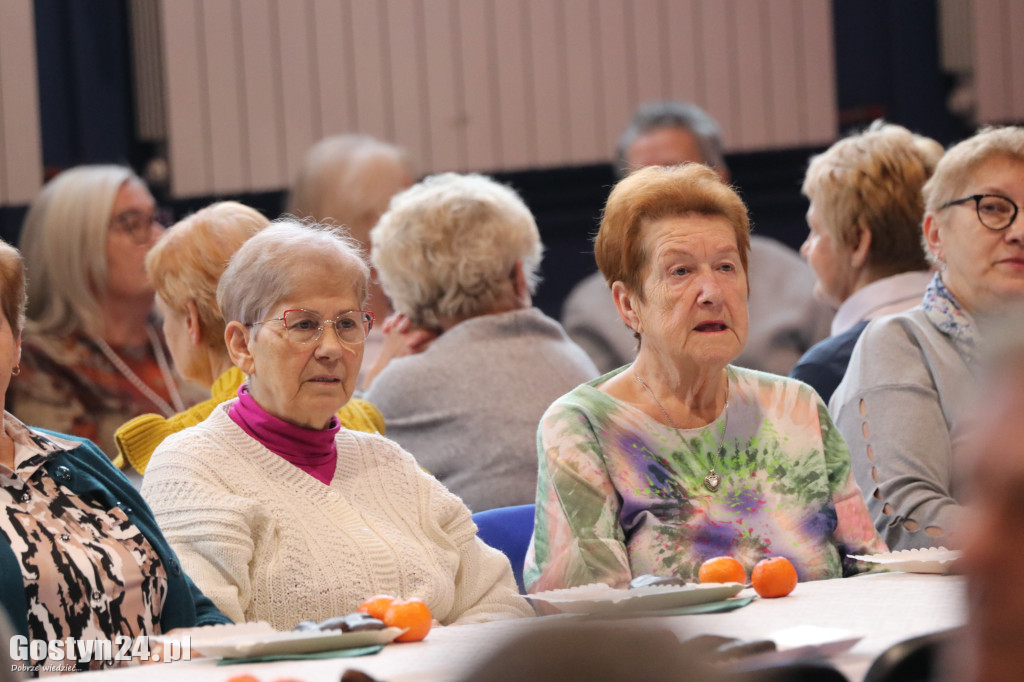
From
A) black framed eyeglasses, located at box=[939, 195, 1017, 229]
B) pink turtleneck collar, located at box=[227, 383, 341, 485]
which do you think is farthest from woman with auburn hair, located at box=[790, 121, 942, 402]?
pink turtleneck collar, located at box=[227, 383, 341, 485]

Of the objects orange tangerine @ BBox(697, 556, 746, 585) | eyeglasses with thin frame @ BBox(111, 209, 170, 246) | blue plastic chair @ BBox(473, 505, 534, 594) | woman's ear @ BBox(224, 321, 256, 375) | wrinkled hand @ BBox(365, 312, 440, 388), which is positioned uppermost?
eyeglasses with thin frame @ BBox(111, 209, 170, 246)

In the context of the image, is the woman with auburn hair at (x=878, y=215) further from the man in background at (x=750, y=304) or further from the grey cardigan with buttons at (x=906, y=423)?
the man in background at (x=750, y=304)

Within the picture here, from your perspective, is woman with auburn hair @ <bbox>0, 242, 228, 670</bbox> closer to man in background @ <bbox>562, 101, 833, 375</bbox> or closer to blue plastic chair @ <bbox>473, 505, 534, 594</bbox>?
blue plastic chair @ <bbox>473, 505, 534, 594</bbox>

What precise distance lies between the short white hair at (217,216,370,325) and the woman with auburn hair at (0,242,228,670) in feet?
1.29

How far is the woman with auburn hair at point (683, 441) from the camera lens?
2.38 meters

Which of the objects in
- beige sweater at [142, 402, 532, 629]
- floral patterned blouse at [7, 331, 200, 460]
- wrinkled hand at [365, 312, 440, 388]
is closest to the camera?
beige sweater at [142, 402, 532, 629]

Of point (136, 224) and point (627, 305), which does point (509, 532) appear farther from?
point (136, 224)

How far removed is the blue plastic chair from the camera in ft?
8.61

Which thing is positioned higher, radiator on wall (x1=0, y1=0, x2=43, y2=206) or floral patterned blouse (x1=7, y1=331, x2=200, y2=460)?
radiator on wall (x1=0, y1=0, x2=43, y2=206)

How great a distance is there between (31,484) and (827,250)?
2183 mm

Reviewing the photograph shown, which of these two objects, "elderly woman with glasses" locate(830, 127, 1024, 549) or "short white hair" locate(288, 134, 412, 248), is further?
"short white hair" locate(288, 134, 412, 248)

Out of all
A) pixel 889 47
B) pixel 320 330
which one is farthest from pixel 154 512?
pixel 889 47

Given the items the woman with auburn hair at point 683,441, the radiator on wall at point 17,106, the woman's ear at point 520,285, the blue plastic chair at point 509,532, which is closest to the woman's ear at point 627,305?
the woman with auburn hair at point 683,441

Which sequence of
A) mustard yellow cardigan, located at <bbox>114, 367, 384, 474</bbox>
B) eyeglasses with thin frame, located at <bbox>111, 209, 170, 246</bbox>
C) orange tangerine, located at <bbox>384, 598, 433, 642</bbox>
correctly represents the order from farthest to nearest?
eyeglasses with thin frame, located at <bbox>111, 209, 170, 246</bbox>, mustard yellow cardigan, located at <bbox>114, 367, 384, 474</bbox>, orange tangerine, located at <bbox>384, 598, 433, 642</bbox>
